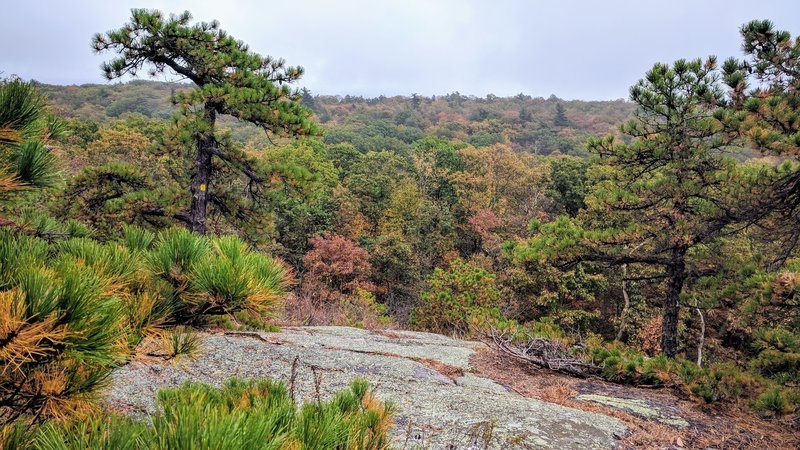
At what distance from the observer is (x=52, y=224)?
1.93 meters

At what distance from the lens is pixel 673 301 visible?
23.2 feet

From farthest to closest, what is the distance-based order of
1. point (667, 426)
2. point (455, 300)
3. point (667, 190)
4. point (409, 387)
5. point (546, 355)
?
1. point (455, 300)
2. point (667, 190)
3. point (546, 355)
4. point (409, 387)
5. point (667, 426)

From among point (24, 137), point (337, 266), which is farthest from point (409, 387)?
point (337, 266)

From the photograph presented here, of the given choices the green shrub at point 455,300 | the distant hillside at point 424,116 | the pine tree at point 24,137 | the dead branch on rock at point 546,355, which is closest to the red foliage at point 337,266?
the green shrub at point 455,300

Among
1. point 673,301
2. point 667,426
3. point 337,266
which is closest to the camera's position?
point 667,426

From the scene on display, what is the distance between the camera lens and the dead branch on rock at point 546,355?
5805 mm

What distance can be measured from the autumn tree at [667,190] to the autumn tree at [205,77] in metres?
4.47

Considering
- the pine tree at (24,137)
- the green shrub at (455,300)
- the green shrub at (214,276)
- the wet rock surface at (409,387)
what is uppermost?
the pine tree at (24,137)

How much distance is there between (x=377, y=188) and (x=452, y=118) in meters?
50.6

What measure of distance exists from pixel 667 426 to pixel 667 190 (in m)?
3.94

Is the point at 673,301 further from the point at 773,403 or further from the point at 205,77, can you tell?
the point at 205,77

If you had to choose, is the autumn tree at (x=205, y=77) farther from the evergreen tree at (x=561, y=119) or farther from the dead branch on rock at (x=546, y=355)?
the evergreen tree at (x=561, y=119)

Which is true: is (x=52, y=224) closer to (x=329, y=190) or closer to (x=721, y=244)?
(x=721, y=244)

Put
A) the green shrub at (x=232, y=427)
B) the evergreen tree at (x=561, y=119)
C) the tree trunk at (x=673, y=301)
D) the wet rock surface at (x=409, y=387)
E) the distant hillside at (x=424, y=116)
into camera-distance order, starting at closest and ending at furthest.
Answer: the green shrub at (x=232, y=427) → the wet rock surface at (x=409, y=387) → the tree trunk at (x=673, y=301) → the distant hillside at (x=424, y=116) → the evergreen tree at (x=561, y=119)
